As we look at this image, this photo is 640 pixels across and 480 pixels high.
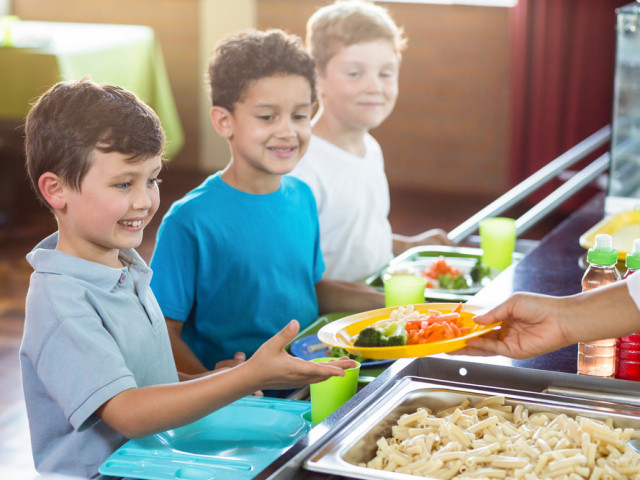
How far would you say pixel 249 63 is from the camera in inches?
71.3

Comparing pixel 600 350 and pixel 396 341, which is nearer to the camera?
pixel 396 341

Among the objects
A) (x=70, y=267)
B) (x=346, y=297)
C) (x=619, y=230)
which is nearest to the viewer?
(x=70, y=267)

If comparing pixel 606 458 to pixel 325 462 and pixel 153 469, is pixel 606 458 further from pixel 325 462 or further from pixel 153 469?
pixel 153 469

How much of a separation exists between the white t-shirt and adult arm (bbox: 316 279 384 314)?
30 centimetres

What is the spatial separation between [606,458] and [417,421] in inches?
9.7

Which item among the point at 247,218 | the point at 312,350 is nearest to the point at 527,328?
the point at 312,350

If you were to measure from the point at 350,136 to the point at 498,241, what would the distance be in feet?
1.73

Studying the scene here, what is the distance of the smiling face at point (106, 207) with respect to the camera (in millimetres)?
1224

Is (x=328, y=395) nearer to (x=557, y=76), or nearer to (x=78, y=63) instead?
(x=78, y=63)

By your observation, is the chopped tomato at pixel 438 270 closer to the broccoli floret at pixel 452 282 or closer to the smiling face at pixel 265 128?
the broccoli floret at pixel 452 282

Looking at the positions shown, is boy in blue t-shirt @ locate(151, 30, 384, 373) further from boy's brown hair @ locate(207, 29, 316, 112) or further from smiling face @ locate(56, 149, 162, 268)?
smiling face @ locate(56, 149, 162, 268)

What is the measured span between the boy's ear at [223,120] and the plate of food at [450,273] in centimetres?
48

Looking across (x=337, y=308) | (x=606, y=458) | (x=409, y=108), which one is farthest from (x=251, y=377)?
(x=409, y=108)

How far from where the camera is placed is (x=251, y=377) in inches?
44.3
